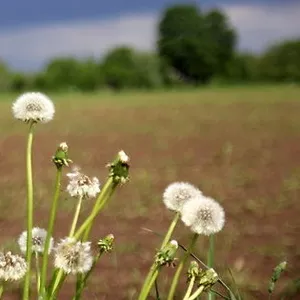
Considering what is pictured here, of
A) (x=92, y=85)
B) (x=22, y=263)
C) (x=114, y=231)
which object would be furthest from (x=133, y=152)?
(x=92, y=85)

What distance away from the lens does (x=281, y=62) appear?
181 ft

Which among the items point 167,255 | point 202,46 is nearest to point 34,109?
point 167,255

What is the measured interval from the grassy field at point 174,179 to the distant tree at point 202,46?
19.9 m

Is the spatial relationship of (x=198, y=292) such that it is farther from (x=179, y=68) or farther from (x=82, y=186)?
(x=179, y=68)

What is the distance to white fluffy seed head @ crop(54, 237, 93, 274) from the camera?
4.97 feet

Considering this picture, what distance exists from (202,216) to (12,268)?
0.40 metres

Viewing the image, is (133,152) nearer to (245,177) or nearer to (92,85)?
(245,177)

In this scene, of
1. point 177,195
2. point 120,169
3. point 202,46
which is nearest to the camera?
point 120,169

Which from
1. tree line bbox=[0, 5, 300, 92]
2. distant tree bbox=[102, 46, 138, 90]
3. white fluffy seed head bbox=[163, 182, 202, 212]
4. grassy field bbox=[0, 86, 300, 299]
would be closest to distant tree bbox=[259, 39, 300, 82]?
tree line bbox=[0, 5, 300, 92]

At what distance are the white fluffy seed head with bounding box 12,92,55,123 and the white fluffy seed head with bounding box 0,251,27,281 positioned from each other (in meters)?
0.29

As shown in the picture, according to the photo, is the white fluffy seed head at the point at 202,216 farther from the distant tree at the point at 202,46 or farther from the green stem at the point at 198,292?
the distant tree at the point at 202,46

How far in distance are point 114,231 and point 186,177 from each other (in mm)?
2976

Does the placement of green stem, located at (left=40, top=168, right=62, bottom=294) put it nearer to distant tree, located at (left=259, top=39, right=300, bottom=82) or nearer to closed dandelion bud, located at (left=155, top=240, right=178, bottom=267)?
closed dandelion bud, located at (left=155, top=240, right=178, bottom=267)

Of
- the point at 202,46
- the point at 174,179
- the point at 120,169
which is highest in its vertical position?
the point at 120,169
